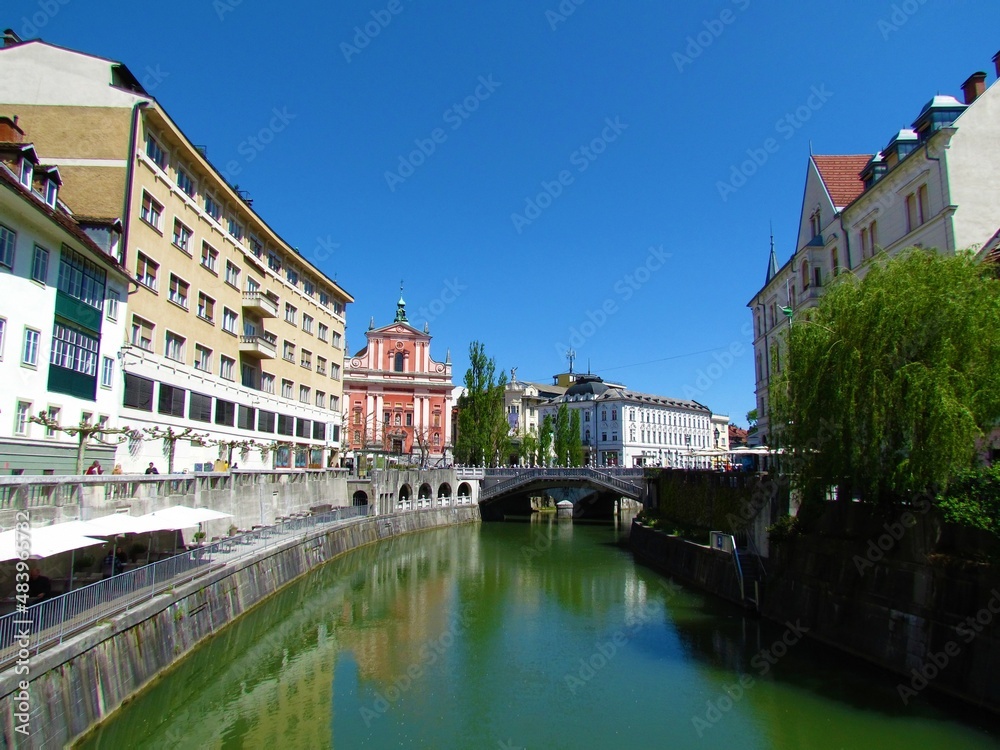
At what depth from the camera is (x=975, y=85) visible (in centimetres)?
2930

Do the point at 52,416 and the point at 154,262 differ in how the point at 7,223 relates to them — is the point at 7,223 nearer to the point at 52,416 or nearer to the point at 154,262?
the point at 52,416

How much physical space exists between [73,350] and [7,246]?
5.04 m

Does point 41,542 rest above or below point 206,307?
below

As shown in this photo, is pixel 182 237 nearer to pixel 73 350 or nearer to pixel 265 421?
pixel 73 350

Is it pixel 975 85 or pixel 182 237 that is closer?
pixel 975 85

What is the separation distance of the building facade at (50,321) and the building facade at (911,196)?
909 inches

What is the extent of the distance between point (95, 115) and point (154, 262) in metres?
6.41

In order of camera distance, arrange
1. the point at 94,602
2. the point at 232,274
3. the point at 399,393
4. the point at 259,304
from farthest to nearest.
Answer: the point at 399,393
the point at 259,304
the point at 232,274
the point at 94,602

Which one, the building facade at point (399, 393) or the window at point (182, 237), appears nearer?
the window at point (182, 237)

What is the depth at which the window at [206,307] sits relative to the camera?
3522 centimetres

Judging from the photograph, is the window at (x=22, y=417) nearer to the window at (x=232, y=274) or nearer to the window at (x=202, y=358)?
the window at (x=202, y=358)

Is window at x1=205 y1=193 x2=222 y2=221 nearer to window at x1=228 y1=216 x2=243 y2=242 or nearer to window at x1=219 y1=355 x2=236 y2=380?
window at x1=228 y1=216 x2=243 y2=242

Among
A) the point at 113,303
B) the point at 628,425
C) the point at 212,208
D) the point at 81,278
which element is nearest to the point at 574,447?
the point at 628,425

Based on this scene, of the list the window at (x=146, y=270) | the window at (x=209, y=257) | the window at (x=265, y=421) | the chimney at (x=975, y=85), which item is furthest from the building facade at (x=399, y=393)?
the chimney at (x=975, y=85)
